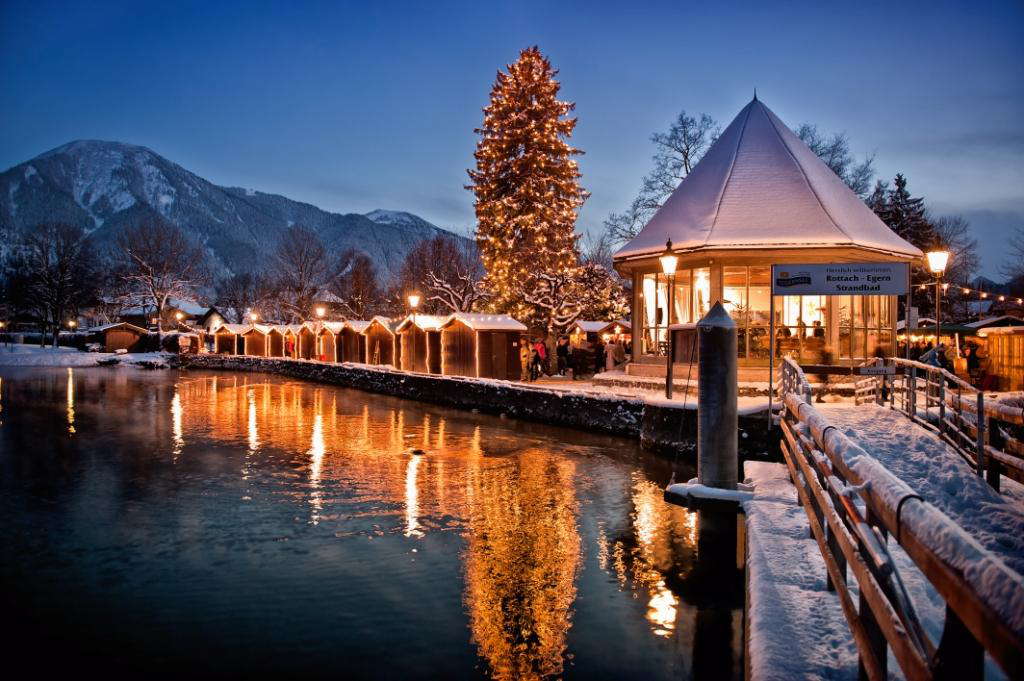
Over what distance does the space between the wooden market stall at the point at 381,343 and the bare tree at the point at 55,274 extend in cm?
4852

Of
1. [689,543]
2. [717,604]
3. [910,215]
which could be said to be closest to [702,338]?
[689,543]

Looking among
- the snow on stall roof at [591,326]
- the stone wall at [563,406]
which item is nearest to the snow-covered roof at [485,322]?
the stone wall at [563,406]

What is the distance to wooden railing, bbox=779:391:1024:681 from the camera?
1510mm

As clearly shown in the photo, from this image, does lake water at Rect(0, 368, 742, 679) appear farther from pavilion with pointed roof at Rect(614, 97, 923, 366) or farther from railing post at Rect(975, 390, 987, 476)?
pavilion with pointed roof at Rect(614, 97, 923, 366)

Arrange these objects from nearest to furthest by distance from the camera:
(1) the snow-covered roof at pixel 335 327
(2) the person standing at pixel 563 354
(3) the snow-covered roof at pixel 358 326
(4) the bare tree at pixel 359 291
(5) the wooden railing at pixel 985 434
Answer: (5) the wooden railing at pixel 985 434 < (2) the person standing at pixel 563 354 < (3) the snow-covered roof at pixel 358 326 < (1) the snow-covered roof at pixel 335 327 < (4) the bare tree at pixel 359 291

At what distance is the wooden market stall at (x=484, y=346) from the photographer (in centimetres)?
2902

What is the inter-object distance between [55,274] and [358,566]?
3193 inches

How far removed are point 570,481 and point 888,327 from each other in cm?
1282

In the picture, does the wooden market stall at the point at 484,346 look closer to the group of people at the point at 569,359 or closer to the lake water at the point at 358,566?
the group of people at the point at 569,359

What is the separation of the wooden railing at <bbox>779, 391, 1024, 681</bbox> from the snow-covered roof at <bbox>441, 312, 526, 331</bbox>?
25185 mm

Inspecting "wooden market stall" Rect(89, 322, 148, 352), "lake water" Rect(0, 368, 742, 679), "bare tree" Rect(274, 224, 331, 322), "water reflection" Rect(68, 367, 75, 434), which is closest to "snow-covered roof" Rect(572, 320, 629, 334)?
"water reflection" Rect(68, 367, 75, 434)

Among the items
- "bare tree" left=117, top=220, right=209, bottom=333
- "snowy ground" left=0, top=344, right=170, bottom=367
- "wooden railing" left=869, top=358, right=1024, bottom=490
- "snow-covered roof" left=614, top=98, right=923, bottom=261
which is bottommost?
"snowy ground" left=0, top=344, right=170, bottom=367

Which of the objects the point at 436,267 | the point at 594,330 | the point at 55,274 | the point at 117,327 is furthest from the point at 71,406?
the point at 55,274

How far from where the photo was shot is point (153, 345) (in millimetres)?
74812
